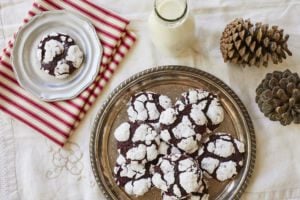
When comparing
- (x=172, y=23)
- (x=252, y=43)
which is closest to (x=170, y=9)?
(x=172, y=23)

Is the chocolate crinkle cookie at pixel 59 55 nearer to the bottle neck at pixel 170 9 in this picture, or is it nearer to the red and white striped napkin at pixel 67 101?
the red and white striped napkin at pixel 67 101

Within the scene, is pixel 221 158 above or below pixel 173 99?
below

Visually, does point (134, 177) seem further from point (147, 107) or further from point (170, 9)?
point (170, 9)

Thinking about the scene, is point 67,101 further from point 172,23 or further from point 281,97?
point 281,97

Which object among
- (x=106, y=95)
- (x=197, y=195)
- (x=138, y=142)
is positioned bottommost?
(x=197, y=195)
